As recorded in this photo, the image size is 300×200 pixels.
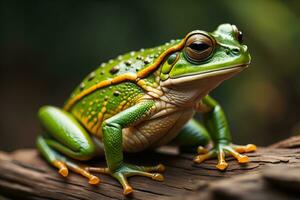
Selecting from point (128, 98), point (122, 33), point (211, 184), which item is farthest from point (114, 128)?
point (122, 33)

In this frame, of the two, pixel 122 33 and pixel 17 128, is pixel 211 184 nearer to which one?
pixel 122 33

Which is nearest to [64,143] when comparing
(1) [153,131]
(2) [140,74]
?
(1) [153,131]

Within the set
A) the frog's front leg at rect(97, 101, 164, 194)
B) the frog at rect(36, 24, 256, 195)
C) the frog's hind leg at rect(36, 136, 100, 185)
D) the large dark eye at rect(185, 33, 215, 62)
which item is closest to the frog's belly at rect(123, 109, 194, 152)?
the frog at rect(36, 24, 256, 195)

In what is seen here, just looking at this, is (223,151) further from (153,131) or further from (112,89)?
(112,89)

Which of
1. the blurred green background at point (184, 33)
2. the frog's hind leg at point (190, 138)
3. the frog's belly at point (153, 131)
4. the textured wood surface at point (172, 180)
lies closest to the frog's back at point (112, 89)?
the frog's belly at point (153, 131)

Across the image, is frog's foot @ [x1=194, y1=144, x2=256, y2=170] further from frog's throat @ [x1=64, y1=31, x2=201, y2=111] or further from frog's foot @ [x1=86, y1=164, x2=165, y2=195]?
frog's throat @ [x1=64, y1=31, x2=201, y2=111]
